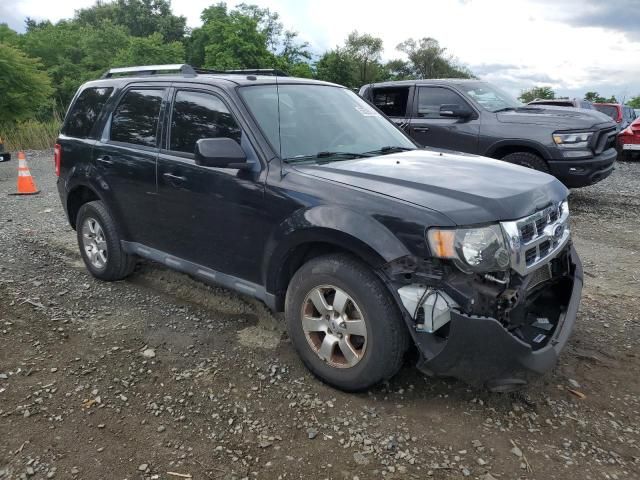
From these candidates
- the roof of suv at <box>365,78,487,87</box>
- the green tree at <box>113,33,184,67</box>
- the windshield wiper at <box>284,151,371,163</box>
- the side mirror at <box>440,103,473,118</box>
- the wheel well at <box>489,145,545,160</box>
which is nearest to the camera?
the windshield wiper at <box>284,151,371,163</box>

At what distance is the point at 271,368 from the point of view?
3.43 metres

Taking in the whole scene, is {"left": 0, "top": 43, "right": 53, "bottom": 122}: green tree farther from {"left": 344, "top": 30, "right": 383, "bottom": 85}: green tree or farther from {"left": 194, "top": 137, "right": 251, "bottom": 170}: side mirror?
{"left": 344, "top": 30, "right": 383, "bottom": 85}: green tree

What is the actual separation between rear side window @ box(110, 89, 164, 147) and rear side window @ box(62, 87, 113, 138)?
0.31 m

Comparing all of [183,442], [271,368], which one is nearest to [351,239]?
[271,368]

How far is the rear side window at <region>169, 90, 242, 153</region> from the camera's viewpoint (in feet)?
11.7

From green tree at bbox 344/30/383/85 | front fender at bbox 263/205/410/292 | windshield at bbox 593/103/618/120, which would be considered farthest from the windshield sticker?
green tree at bbox 344/30/383/85

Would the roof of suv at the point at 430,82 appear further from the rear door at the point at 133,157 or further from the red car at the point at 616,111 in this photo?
the red car at the point at 616,111

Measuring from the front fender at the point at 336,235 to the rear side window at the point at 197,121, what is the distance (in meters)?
0.80

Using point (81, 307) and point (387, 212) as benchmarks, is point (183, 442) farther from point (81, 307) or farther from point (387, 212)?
point (81, 307)

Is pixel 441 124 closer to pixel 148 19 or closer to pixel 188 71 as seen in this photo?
pixel 188 71

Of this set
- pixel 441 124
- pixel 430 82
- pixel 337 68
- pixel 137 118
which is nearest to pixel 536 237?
pixel 137 118

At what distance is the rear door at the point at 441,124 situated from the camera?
773cm

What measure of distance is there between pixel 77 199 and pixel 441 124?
5.31 meters

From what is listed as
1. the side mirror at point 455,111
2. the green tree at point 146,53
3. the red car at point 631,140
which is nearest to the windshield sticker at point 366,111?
the side mirror at point 455,111
